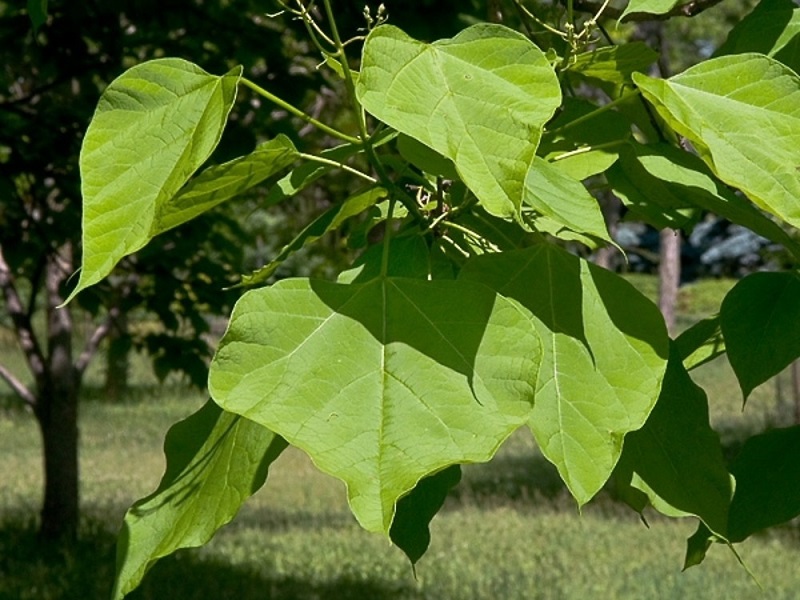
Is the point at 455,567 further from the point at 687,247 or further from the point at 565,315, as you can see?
the point at 687,247

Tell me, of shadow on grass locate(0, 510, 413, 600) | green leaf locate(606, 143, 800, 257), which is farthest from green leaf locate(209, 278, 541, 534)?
shadow on grass locate(0, 510, 413, 600)

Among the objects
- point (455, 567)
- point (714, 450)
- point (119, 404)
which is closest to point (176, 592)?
point (455, 567)

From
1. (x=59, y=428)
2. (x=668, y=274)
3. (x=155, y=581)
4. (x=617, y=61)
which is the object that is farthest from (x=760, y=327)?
(x=668, y=274)

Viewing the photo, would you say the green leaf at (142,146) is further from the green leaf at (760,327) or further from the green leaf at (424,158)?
the green leaf at (760,327)

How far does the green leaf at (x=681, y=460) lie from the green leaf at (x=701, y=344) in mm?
273

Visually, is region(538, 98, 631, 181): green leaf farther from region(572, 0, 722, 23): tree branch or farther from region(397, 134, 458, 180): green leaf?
region(572, 0, 722, 23): tree branch

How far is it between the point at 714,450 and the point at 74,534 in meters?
7.09

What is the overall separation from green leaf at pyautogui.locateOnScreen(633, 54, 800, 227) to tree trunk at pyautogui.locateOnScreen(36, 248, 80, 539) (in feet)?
22.2

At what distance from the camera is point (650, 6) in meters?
1.17

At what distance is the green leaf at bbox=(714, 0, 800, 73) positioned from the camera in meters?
1.16

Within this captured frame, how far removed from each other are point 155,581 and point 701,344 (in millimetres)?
5531

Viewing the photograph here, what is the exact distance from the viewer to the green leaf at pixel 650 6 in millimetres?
1144

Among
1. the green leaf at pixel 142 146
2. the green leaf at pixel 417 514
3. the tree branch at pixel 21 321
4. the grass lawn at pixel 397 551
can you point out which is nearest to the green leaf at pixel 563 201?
the green leaf at pixel 142 146

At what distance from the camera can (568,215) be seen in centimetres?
81
